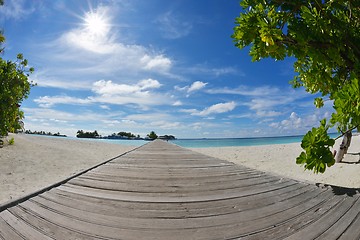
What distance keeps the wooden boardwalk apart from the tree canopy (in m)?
0.65

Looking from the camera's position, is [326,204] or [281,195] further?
[281,195]

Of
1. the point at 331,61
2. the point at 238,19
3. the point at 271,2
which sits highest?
the point at 271,2

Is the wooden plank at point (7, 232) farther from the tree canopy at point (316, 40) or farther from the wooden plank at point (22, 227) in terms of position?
the tree canopy at point (316, 40)

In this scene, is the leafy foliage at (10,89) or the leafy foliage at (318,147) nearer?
the leafy foliage at (318,147)

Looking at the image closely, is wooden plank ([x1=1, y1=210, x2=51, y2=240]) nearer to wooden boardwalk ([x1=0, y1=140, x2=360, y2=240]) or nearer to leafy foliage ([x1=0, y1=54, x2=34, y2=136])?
wooden boardwalk ([x1=0, y1=140, x2=360, y2=240])

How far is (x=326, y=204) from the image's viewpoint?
8.59 ft

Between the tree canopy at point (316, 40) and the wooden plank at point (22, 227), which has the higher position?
the tree canopy at point (316, 40)

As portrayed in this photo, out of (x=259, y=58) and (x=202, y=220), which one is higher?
(x=259, y=58)

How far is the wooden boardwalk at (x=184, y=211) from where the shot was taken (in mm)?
1910

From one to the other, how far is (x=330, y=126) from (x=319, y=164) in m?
0.37

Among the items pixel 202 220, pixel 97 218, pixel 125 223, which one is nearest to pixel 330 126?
pixel 202 220

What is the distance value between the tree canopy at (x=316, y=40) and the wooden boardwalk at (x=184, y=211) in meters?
0.65

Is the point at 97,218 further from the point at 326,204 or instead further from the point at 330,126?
the point at 326,204

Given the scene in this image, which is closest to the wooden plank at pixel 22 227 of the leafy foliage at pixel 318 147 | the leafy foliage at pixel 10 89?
the leafy foliage at pixel 318 147
